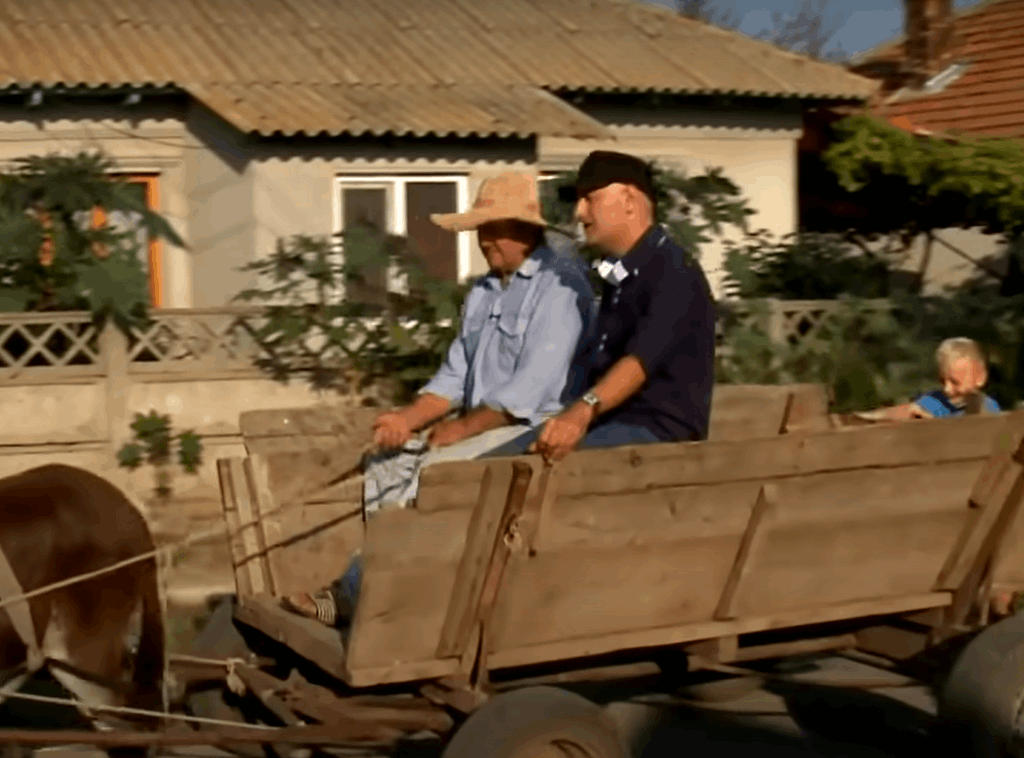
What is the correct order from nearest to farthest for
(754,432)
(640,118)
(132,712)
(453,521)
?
(453,521)
(132,712)
(754,432)
(640,118)

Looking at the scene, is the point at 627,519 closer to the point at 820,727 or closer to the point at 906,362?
the point at 820,727

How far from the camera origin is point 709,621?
20.0 ft

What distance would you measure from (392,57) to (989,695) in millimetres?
11050

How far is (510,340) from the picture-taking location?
687 cm

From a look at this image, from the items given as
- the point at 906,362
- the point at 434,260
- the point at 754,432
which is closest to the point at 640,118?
the point at 434,260

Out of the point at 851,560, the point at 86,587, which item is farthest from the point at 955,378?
the point at 86,587

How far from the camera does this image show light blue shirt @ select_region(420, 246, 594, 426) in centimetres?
669

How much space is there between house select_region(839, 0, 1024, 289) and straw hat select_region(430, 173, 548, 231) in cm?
1304

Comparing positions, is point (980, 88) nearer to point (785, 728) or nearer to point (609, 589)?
point (785, 728)

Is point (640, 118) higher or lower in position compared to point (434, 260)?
higher

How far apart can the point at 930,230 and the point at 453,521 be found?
497 inches

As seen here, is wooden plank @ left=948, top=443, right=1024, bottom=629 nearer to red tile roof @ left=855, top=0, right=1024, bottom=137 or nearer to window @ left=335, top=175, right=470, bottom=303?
window @ left=335, top=175, right=470, bottom=303

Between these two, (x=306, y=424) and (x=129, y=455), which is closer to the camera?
(x=306, y=424)

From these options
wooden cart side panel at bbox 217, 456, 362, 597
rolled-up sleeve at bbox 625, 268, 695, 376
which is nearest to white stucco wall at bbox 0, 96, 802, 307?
wooden cart side panel at bbox 217, 456, 362, 597
